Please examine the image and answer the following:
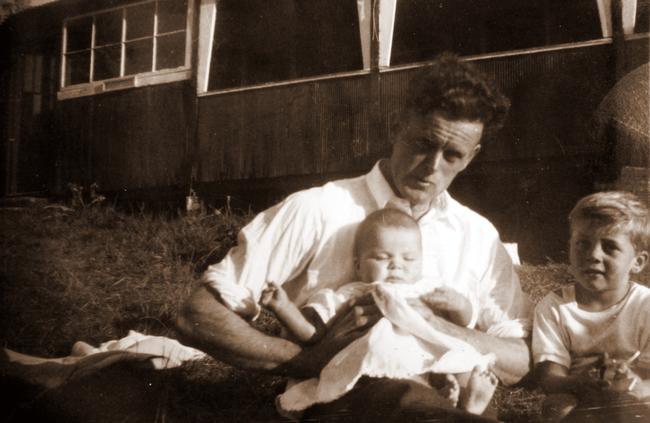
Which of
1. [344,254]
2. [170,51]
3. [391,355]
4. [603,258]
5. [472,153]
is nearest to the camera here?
[391,355]

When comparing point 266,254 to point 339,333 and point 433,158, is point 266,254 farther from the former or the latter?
point 433,158

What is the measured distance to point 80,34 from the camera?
1693 millimetres

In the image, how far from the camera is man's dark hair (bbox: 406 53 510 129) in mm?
1494

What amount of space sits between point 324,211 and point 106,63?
0.67m

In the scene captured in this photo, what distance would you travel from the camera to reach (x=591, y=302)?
138cm

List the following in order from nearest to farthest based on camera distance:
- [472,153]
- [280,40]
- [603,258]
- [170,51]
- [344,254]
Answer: [603,258] → [344,254] → [472,153] → [170,51] → [280,40]

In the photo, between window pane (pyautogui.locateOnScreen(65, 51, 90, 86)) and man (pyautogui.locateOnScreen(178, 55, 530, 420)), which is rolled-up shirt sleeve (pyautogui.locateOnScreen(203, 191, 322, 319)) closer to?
man (pyautogui.locateOnScreen(178, 55, 530, 420))

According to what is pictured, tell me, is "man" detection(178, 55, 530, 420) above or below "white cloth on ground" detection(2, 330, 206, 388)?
above

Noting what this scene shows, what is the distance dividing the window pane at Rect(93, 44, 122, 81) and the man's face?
692 mm

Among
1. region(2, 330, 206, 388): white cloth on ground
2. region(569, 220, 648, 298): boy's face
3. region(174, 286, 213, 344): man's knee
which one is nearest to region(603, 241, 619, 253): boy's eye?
region(569, 220, 648, 298): boy's face

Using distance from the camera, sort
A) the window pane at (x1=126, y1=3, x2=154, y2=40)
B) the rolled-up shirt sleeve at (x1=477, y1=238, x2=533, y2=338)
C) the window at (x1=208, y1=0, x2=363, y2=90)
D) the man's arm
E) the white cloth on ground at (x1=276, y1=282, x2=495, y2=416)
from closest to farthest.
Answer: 1. the white cloth on ground at (x1=276, y1=282, x2=495, y2=416)
2. the man's arm
3. the rolled-up shirt sleeve at (x1=477, y1=238, x2=533, y2=338)
4. the window pane at (x1=126, y1=3, x2=154, y2=40)
5. the window at (x1=208, y1=0, x2=363, y2=90)

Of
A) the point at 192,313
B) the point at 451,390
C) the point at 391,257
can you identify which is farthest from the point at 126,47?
the point at 451,390

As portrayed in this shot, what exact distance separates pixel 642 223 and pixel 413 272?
17.3 inches

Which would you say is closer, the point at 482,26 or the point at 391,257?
the point at 391,257
